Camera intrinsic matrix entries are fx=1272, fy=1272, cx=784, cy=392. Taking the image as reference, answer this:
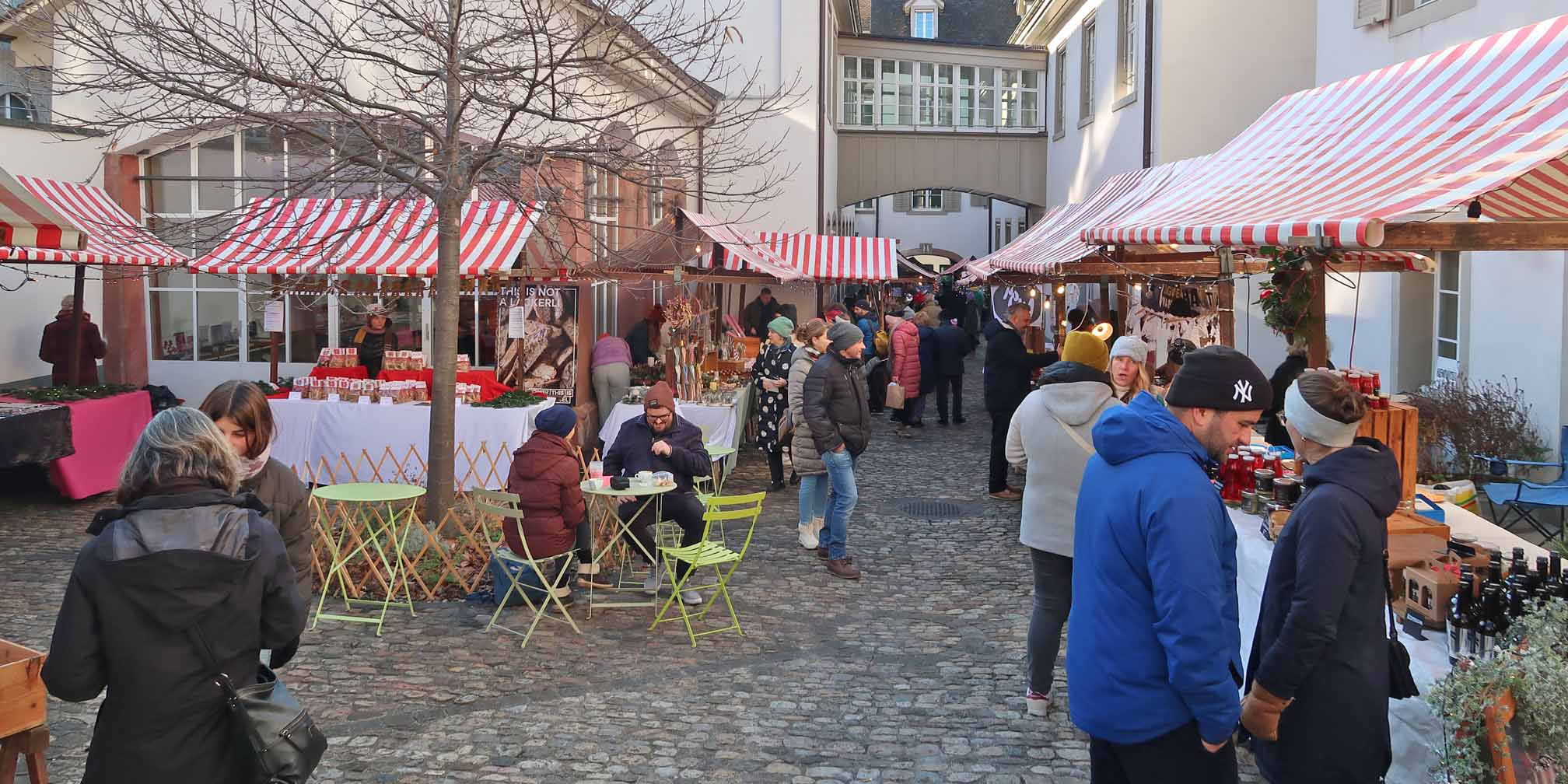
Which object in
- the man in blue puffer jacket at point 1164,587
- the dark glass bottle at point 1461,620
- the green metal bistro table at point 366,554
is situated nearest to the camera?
the man in blue puffer jacket at point 1164,587

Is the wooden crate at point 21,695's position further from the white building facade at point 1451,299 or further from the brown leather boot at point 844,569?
the white building facade at point 1451,299

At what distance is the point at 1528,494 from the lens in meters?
8.09

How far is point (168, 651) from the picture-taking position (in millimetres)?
3170

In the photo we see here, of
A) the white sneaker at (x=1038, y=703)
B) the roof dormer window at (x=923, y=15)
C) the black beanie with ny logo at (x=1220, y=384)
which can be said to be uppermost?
the roof dormer window at (x=923, y=15)

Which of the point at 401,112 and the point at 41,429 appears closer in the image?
the point at 401,112

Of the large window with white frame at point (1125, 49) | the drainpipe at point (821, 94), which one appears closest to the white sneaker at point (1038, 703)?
the large window with white frame at point (1125, 49)

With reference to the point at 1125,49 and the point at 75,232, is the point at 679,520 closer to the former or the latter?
the point at 75,232

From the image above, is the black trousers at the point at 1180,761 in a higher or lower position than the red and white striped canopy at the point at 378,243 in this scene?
lower

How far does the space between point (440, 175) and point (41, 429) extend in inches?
181

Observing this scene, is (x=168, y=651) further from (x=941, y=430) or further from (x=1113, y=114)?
(x=1113, y=114)

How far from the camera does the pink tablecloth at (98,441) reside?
10.9m

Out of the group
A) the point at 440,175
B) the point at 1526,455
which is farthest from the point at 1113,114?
the point at 440,175

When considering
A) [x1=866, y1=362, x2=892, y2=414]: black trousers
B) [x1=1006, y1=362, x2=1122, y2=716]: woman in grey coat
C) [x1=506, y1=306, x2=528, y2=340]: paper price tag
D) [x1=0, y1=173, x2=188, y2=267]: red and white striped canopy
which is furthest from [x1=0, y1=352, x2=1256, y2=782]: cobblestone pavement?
[x1=866, y1=362, x2=892, y2=414]: black trousers

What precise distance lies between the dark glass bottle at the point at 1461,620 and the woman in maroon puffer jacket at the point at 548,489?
14.9 feet
